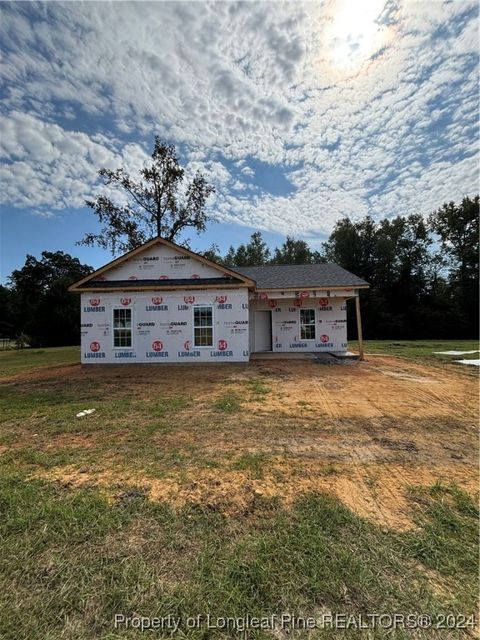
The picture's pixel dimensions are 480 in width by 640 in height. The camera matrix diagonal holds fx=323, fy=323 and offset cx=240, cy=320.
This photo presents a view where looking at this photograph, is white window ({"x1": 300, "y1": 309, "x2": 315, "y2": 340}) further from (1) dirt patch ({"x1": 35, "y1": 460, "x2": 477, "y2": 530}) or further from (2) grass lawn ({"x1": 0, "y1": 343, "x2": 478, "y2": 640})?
(1) dirt patch ({"x1": 35, "y1": 460, "x2": 477, "y2": 530})

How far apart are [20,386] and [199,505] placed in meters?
8.20

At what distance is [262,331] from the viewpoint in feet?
52.2

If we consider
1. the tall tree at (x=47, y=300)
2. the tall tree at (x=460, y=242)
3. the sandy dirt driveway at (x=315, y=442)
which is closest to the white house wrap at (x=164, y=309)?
the sandy dirt driveway at (x=315, y=442)

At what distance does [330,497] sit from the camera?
3.03m

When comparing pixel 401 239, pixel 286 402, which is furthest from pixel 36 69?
pixel 401 239

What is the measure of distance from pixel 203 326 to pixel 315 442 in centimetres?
825

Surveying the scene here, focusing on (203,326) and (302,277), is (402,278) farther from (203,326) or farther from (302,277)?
(203,326)

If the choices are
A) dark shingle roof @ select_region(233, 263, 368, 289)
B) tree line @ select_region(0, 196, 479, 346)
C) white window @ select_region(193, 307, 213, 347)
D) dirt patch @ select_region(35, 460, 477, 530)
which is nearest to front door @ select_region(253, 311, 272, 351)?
dark shingle roof @ select_region(233, 263, 368, 289)

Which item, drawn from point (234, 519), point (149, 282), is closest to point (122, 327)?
point (149, 282)

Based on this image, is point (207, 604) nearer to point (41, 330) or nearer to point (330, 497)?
point (330, 497)

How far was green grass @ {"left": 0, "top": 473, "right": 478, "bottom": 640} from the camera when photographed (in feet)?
6.21

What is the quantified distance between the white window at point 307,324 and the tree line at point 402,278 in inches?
686

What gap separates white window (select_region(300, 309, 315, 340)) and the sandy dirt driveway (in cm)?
672

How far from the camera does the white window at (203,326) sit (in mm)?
12164
